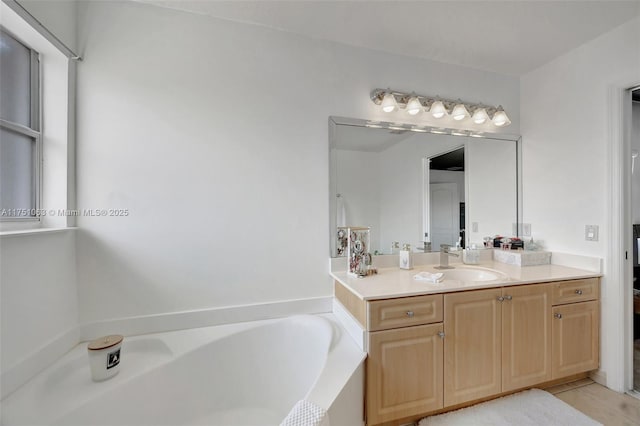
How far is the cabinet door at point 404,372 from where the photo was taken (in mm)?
1332

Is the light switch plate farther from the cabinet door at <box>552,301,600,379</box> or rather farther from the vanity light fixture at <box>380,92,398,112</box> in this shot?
the vanity light fixture at <box>380,92,398,112</box>

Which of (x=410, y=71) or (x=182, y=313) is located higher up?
(x=410, y=71)

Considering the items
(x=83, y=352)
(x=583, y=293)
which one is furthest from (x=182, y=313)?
(x=583, y=293)

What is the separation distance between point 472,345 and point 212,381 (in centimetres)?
154

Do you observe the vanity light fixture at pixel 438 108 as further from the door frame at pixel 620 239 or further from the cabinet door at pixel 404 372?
the cabinet door at pixel 404 372

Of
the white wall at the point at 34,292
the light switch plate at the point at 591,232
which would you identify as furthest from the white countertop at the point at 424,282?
the white wall at the point at 34,292

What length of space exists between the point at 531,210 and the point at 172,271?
2945mm

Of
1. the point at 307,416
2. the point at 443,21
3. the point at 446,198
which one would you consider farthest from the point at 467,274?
the point at 443,21

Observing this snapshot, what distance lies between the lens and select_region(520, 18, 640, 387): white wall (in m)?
1.74

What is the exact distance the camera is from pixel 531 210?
226 centimetres

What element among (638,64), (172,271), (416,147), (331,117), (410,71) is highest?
(410,71)

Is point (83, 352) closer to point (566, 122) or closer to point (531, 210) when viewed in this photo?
point (531, 210)

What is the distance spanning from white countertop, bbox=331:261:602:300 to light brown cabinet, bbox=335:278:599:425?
39 mm

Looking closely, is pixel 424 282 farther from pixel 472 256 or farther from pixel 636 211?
pixel 636 211
